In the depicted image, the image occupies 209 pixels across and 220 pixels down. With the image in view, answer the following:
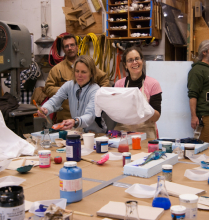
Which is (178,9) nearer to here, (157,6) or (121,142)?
(157,6)

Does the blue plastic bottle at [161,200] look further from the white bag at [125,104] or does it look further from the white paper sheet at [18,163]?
the white bag at [125,104]

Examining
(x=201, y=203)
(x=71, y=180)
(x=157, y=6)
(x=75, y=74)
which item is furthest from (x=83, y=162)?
(x=157, y=6)

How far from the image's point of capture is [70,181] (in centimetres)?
134

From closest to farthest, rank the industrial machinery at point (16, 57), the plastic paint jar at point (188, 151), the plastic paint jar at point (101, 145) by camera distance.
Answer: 1. the plastic paint jar at point (188, 151)
2. the plastic paint jar at point (101, 145)
3. the industrial machinery at point (16, 57)

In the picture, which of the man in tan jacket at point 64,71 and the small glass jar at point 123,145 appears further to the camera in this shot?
the man in tan jacket at point 64,71

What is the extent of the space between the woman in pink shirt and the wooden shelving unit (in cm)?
144

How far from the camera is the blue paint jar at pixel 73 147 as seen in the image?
6.26 feet

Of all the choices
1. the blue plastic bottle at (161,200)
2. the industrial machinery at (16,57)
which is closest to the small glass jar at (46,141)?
the industrial machinery at (16,57)

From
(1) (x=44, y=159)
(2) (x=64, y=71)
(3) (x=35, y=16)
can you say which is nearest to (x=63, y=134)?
(1) (x=44, y=159)

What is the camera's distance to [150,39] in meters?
4.43

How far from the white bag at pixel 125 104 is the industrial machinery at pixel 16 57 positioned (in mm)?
1013

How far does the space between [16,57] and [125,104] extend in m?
1.39

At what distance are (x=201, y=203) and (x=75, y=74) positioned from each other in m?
2.01

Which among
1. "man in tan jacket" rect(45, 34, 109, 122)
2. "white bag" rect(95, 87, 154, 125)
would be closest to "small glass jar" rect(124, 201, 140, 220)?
"white bag" rect(95, 87, 154, 125)
